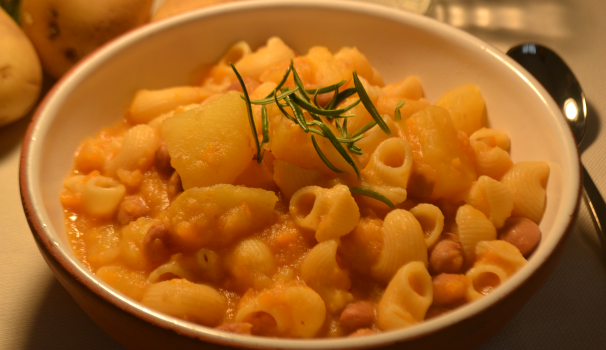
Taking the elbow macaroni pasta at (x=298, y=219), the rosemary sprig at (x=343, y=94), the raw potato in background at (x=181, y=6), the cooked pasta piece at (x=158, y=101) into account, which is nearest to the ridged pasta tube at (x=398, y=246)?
the elbow macaroni pasta at (x=298, y=219)

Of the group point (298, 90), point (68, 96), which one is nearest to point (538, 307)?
point (298, 90)

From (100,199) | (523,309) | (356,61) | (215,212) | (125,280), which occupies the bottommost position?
(523,309)

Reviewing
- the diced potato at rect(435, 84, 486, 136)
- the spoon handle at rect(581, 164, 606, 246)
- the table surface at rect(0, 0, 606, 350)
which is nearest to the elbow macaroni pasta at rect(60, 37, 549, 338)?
the diced potato at rect(435, 84, 486, 136)

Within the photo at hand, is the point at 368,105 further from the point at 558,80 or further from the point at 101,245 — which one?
the point at 558,80

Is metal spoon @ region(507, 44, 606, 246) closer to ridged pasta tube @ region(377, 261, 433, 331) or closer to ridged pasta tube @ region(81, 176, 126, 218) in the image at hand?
ridged pasta tube @ region(377, 261, 433, 331)

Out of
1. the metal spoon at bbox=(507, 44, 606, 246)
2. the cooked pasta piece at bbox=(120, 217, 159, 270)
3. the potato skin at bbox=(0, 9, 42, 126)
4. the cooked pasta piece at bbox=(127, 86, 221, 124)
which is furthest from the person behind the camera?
the metal spoon at bbox=(507, 44, 606, 246)

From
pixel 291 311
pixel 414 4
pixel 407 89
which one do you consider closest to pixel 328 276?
pixel 291 311

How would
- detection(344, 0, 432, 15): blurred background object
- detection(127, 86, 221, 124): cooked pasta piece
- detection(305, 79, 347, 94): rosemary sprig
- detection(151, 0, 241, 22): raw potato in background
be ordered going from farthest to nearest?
detection(344, 0, 432, 15): blurred background object < detection(151, 0, 241, 22): raw potato in background < detection(127, 86, 221, 124): cooked pasta piece < detection(305, 79, 347, 94): rosemary sprig

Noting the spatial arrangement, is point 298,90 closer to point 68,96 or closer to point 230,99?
point 230,99
